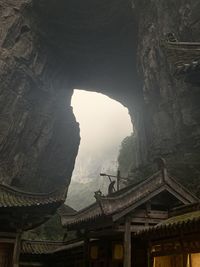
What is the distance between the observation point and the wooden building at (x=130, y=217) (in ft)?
38.4

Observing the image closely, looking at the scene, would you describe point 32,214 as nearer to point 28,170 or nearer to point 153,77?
point 153,77

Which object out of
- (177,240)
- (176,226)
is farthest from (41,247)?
(176,226)

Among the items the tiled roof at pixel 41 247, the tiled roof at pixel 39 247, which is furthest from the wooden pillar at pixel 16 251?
the tiled roof at pixel 39 247

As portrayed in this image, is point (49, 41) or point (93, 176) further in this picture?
point (93, 176)

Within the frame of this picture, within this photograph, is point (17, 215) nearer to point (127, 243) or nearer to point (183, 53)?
point (127, 243)

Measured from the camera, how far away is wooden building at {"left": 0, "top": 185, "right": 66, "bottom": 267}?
1301 cm

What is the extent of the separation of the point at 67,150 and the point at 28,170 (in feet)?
25.2

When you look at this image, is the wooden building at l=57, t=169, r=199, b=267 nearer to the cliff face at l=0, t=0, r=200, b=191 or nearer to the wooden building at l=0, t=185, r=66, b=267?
the wooden building at l=0, t=185, r=66, b=267

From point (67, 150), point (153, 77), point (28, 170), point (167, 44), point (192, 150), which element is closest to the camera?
point (167, 44)

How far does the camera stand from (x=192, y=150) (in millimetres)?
19703

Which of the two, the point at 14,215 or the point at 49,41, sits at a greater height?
the point at 49,41

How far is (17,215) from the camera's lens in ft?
43.5

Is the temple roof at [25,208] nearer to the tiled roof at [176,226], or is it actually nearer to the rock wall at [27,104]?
the tiled roof at [176,226]

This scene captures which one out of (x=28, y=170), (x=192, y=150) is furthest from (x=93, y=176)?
(x=192, y=150)
